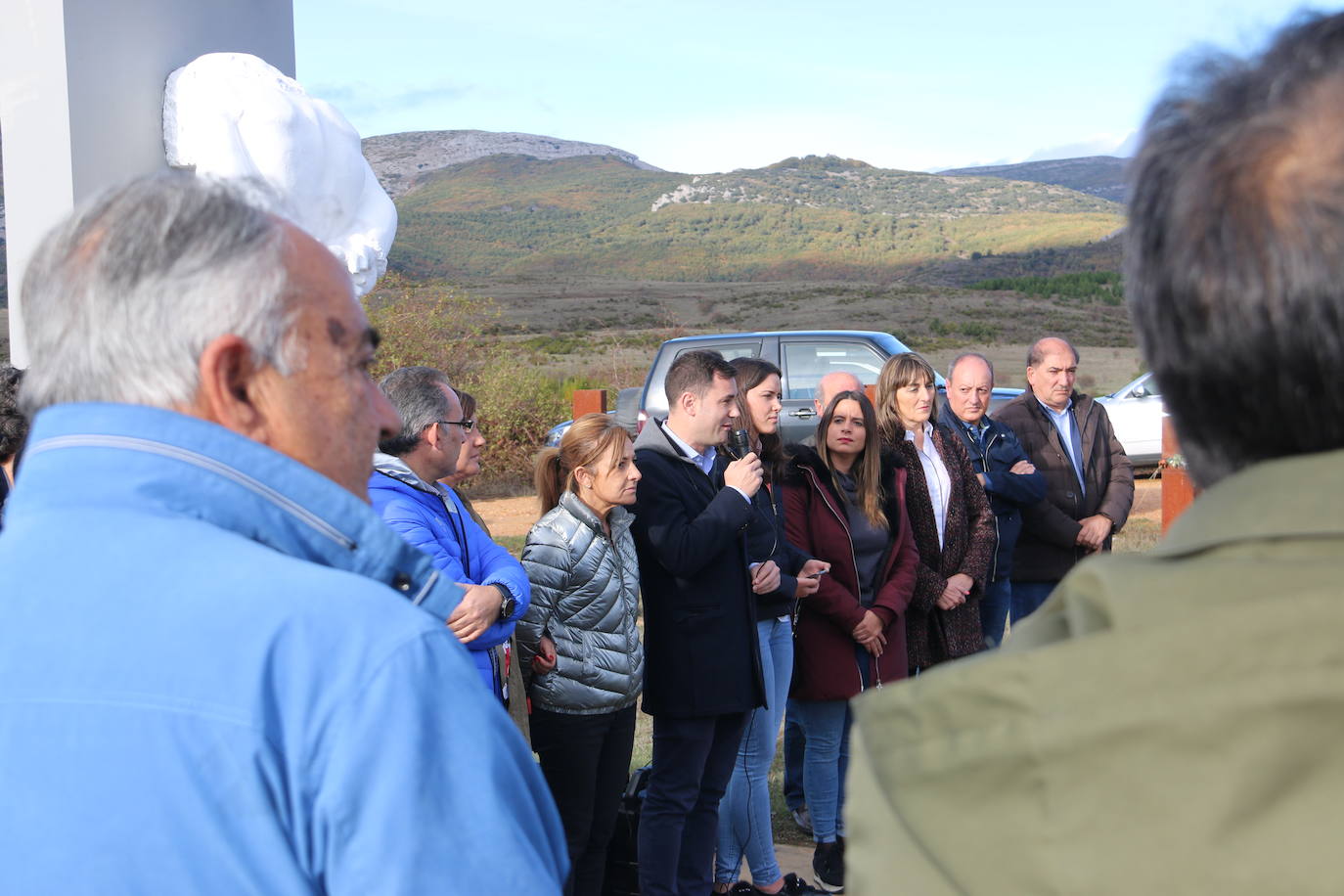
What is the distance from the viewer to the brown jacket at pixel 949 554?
508 cm

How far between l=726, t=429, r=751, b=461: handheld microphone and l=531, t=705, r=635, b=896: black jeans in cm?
134

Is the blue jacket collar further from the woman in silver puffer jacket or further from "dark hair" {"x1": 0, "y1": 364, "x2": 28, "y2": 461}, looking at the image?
"dark hair" {"x1": 0, "y1": 364, "x2": 28, "y2": 461}

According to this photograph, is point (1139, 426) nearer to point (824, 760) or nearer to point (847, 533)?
point (847, 533)

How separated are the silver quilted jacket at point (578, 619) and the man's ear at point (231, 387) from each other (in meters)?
2.50

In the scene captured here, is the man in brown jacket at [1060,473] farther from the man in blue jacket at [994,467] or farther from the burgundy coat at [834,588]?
the burgundy coat at [834,588]

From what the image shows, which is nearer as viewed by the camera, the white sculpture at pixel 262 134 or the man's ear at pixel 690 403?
the white sculpture at pixel 262 134

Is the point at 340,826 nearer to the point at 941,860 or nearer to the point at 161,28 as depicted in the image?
the point at 941,860

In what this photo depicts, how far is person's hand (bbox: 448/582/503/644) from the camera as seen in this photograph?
3189 millimetres

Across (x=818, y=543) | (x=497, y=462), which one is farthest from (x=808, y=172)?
(x=818, y=543)

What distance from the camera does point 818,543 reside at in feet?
15.5

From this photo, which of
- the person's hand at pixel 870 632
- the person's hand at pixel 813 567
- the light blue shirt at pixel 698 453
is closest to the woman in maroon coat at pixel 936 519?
the person's hand at pixel 870 632

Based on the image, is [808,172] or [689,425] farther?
[808,172]

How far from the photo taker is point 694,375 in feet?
13.7

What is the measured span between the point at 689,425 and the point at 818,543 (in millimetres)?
934
